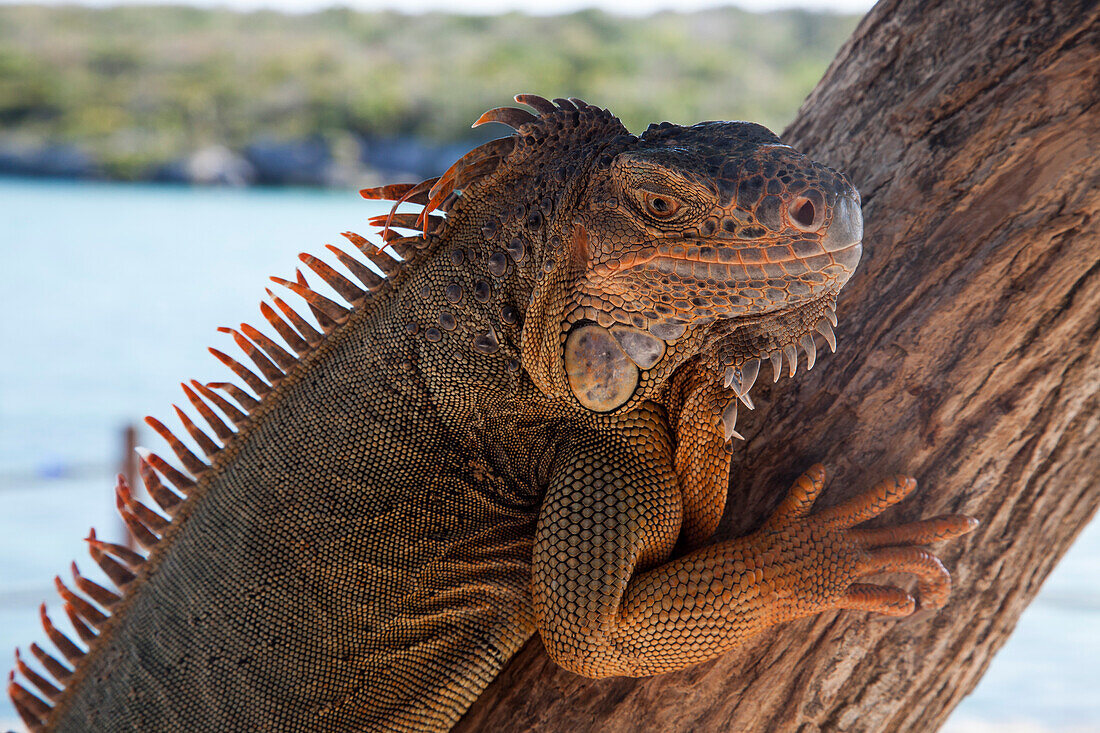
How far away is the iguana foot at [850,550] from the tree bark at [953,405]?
98mm

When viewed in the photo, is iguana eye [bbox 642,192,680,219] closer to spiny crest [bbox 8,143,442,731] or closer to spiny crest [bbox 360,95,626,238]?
spiny crest [bbox 360,95,626,238]

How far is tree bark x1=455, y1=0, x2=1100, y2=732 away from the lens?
2.20m

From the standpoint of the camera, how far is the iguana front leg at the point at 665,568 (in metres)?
2.06

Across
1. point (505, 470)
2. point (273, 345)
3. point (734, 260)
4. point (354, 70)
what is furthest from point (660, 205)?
point (354, 70)

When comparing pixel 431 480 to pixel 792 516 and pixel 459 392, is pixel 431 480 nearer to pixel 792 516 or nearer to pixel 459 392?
pixel 459 392

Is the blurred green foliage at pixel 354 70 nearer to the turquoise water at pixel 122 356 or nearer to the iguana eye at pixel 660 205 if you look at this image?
the turquoise water at pixel 122 356

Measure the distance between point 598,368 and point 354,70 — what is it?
53.9 meters

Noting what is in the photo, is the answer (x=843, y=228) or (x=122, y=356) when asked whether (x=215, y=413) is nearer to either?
(x=843, y=228)

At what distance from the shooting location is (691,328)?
196 cm

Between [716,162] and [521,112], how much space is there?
60cm

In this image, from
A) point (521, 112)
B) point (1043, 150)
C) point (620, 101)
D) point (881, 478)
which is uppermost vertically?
point (620, 101)

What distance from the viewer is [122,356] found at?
1805 cm

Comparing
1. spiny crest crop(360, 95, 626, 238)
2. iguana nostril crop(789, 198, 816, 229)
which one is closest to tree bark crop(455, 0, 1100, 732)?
iguana nostril crop(789, 198, 816, 229)

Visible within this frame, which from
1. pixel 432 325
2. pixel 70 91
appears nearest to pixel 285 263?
pixel 432 325
